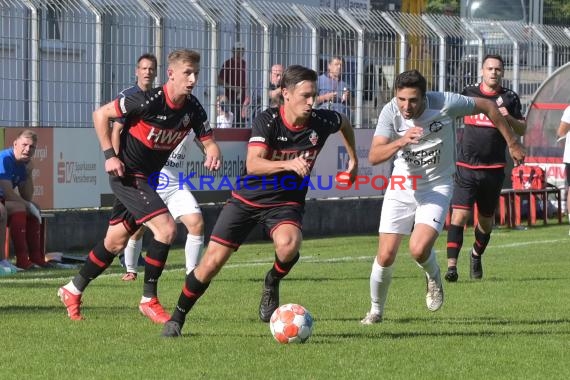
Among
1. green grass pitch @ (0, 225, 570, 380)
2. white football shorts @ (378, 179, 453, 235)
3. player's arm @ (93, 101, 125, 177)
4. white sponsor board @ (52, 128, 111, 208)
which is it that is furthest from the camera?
white sponsor board @ (52, 128, 111, 208)

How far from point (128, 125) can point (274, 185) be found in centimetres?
150

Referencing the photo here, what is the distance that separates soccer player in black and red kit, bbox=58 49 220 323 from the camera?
34.0 feet

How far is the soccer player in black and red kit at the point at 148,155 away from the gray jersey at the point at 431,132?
1.36m

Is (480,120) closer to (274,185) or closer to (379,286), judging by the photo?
(379,286)

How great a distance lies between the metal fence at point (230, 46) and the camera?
17.3 metres

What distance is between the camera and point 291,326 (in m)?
9.28

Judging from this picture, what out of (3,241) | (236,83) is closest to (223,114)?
(236,83)

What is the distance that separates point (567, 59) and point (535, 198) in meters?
3.36

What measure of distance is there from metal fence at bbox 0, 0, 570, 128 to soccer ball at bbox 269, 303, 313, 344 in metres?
→ 8.50

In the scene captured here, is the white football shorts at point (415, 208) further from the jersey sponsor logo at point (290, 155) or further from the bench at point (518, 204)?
the bench at point (518, 204)

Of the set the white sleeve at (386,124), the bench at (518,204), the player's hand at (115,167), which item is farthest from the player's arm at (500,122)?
the bench at (518,204)

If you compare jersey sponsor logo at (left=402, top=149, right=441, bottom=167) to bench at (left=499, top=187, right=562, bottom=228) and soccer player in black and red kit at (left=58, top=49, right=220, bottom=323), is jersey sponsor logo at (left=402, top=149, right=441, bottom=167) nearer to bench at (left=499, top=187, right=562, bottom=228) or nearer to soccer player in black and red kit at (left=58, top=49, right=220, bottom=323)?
soccer player in black and red kit at (left=58, top=49, right=220, bottom=323)

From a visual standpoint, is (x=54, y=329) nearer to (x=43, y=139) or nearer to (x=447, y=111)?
(x=447, y=111)

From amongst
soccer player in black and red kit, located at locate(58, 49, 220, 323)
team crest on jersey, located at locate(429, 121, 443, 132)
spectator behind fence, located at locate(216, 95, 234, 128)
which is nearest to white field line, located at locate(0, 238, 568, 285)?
soccer player in black and red kit, located at locate(58, 49, 220, 323)
